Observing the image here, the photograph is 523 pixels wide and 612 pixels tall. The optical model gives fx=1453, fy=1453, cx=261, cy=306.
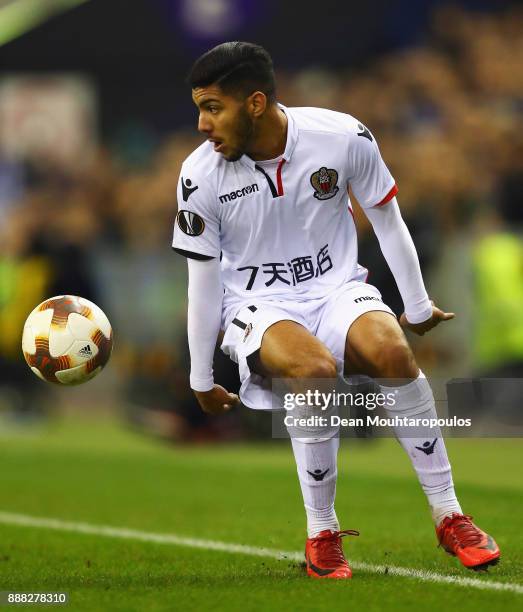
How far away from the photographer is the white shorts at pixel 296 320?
20.6ft

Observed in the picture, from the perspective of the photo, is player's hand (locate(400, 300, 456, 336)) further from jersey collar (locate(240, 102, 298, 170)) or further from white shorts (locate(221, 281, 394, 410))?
jersey collar (locate(240, 102, 298, 170))

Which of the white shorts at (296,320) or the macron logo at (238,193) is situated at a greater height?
the macron logo at (238,193)

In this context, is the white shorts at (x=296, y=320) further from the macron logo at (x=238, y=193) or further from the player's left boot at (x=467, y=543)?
the player's left boot at (x=467, y=543)

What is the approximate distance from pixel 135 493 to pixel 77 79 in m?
22.7

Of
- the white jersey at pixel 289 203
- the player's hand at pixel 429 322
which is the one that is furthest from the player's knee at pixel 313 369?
the player's hand at pixel 429 322

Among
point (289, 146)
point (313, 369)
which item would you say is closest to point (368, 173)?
point (289, 146)

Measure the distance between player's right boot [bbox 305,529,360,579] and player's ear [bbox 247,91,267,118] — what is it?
72.4 inches

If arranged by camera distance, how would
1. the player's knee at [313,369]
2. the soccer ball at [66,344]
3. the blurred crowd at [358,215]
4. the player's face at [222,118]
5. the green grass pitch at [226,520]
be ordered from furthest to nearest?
the blurred crowd at [358,215], the soccer ball at [66,344], the player's face at [222,118], the player's knee at [313,369], the green grass pitch at [226,520]

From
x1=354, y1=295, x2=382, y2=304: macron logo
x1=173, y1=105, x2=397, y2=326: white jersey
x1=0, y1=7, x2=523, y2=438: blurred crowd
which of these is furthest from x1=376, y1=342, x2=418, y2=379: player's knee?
x1=0, y1=7, x2=523, y2=438: blurred crowd

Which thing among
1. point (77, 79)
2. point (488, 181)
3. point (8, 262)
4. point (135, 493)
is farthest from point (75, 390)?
point (135, 493)

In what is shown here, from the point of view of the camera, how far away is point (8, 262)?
762 inches

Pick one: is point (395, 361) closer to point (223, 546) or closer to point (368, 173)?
point (368, 173)

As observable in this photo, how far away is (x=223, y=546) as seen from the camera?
7.57 m

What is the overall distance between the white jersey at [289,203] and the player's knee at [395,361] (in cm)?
57
